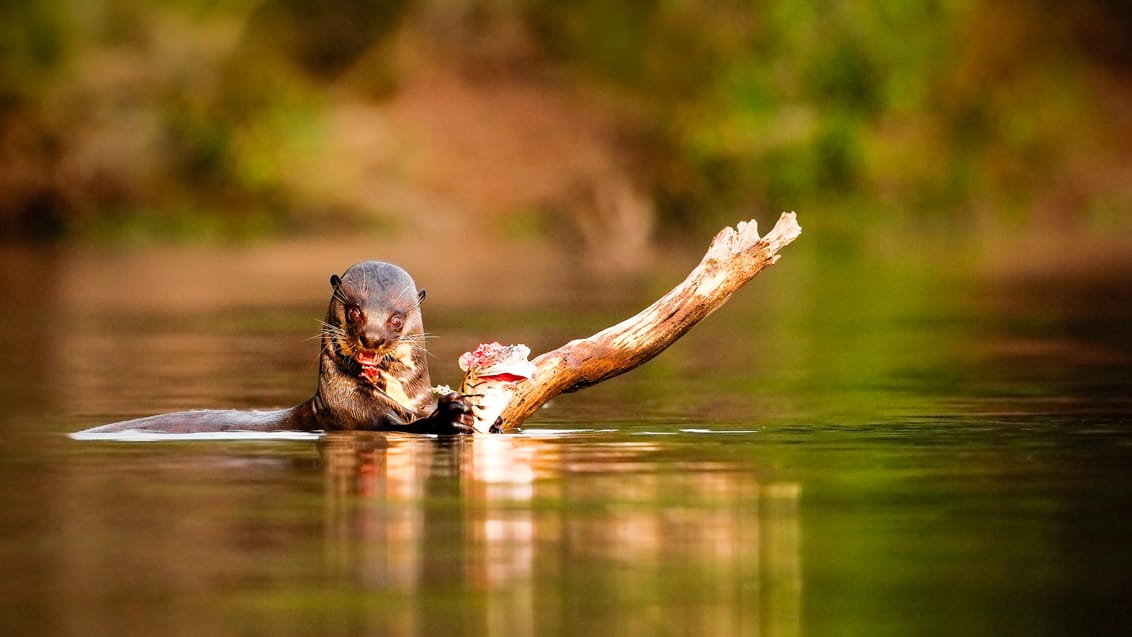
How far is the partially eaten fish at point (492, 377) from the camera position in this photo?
10.9m

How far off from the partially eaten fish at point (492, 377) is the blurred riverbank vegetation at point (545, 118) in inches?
1280

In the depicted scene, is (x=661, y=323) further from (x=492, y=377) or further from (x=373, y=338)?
(x=373, y=338)

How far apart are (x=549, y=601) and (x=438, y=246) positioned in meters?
39.2

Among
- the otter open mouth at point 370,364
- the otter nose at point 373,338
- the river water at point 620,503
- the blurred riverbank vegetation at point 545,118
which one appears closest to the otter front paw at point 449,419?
the river water at point 620,503

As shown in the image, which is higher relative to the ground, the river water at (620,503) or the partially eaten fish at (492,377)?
the partially eaten fish at (492,377)

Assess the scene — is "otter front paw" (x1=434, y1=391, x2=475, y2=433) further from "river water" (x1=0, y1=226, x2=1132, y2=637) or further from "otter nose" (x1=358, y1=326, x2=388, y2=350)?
"otter nose" (x1=358, y1=326, x2=388, y2=350)

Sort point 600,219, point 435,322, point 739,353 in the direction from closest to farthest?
point 739,353 < point 435,322 < point 600,219

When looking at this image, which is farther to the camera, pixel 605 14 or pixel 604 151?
pixel 605 14

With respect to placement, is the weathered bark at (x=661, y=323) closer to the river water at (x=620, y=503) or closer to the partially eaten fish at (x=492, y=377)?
the partially eaten fish at (x=492, y=377)

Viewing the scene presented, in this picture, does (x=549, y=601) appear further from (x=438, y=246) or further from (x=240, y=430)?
(x=438, y=246)

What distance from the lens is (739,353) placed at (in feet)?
61.7

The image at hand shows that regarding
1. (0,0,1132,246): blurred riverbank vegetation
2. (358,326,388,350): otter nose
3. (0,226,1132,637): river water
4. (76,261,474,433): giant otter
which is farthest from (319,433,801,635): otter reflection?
(0,0,1132,246): blurred riverbank vegetation

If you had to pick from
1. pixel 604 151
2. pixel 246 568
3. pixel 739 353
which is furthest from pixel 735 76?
pixel 246 568

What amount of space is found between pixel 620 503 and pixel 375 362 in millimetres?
2530
